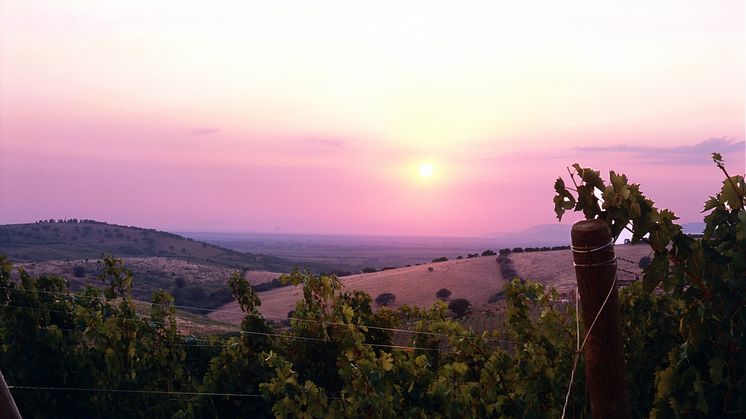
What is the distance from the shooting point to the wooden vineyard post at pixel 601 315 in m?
3.34

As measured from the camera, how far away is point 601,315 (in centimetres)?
338

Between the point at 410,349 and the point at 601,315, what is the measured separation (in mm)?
4120

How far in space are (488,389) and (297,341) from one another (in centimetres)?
347

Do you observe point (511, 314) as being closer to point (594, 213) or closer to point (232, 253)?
point (594, 213)

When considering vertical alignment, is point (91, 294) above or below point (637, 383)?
above

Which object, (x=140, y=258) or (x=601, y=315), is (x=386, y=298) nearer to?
(x=601, y=315)

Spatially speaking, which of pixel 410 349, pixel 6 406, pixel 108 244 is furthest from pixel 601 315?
pixel 108 244

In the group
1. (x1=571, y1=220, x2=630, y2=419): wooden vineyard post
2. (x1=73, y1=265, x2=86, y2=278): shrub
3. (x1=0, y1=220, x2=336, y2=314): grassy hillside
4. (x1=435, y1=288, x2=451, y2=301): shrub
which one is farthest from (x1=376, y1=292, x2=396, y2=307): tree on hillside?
(x1=571, y1=220, x2=630, y2=419): wooden vineyard post

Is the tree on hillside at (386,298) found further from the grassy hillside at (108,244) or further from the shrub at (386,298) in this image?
the grassy hillside at (108,244)

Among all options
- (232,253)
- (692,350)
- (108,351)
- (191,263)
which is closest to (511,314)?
(692,350)

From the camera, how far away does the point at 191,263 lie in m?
86.4

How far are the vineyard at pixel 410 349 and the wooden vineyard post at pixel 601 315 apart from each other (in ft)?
1.63

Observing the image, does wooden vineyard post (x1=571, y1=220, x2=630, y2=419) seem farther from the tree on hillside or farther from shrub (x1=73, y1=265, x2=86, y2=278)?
shrub (x1=73, y1=265, x2=86, y2=278)

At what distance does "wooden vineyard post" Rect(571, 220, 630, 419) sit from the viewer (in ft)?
Answer: 11.0
